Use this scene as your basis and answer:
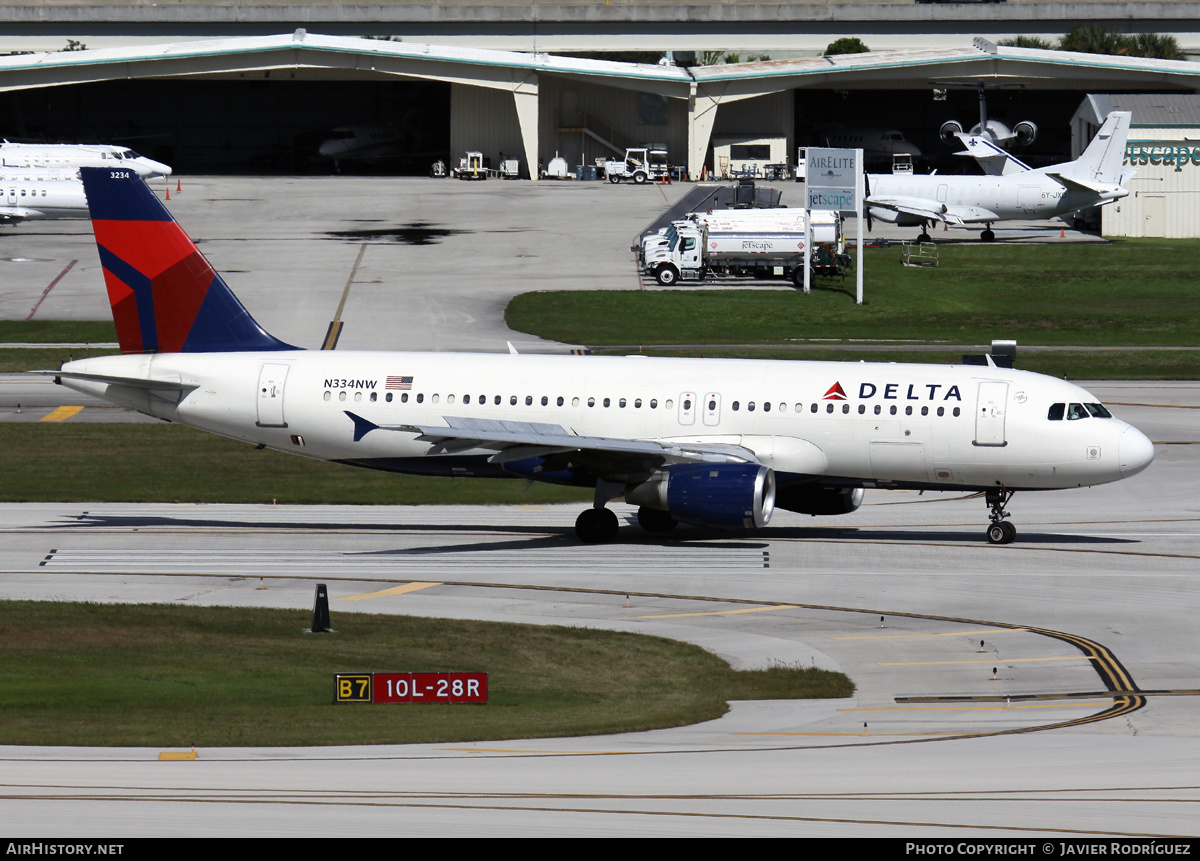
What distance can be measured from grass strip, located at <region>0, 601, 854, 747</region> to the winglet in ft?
21.1

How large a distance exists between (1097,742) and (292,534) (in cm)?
2314

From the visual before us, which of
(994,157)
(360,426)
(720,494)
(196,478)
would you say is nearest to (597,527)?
(720,494)

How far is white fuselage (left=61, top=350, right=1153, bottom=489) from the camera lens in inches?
1458

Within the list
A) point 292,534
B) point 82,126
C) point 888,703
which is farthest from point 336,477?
point 82,126

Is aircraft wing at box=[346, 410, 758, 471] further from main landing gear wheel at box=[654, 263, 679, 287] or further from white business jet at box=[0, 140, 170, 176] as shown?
white business jet at box=[0, 140, 170, 176]

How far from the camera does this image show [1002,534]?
3819 centimetres

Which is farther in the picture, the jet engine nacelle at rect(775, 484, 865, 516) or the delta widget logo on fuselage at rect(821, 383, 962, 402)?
the jet engine nacelle at rect(775, 484, 865, 516)

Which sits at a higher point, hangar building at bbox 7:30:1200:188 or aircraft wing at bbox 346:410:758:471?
hangar building at bbox 7:30:1200:188

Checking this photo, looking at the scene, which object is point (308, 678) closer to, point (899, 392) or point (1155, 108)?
point (899, 392)

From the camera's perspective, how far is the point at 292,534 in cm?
3950

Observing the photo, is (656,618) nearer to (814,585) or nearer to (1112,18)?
(814,585)

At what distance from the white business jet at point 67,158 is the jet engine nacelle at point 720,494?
83621mm

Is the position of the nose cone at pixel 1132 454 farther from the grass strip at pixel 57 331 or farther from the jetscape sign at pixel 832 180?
the grass strip at pixel 57 331

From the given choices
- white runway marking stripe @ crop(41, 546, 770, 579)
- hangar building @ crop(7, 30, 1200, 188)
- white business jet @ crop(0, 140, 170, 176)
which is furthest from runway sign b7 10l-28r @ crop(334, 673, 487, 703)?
Answer: hangar building @ crop(7, 30, 1200, 188)
